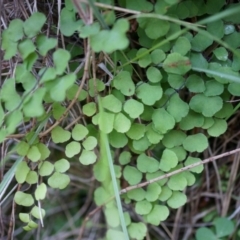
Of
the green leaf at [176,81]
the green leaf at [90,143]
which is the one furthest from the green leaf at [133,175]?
the green leaf at [176,81]

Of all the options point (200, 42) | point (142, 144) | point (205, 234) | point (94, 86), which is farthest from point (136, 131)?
point (205, 234)

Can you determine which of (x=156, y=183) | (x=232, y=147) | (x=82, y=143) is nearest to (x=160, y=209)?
(x=156, y=183)

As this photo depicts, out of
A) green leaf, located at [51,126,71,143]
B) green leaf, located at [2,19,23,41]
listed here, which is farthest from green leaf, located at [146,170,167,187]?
green leaf, located at [2,19,23,41]

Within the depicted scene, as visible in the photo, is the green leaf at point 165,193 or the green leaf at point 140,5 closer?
the green leaf at point 140,5

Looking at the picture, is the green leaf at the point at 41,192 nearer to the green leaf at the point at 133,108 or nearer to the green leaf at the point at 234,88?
the green leaf at the point at 133,108

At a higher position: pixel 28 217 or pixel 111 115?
pixel 111 115

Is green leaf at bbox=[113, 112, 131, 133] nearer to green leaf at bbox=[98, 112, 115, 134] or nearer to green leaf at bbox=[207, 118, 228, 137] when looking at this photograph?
green leaf at bbox=[98, 112, 115, 134]

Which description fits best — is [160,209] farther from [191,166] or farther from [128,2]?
[128,2]
